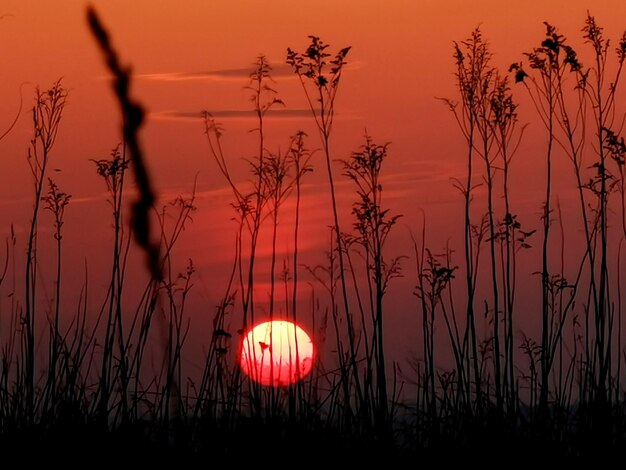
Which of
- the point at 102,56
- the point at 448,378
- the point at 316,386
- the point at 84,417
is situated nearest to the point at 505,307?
the point at 448,378

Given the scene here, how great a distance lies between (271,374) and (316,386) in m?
0.28

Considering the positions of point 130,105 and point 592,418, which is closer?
point 130,105

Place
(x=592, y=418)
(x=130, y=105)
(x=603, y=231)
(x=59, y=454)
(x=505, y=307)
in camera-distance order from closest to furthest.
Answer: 1. (x=130, y=105)
2. (x=59, y=454)
3. (x=592, y=418)
4. (x=603, y=231)
5. (x=505, y=307)

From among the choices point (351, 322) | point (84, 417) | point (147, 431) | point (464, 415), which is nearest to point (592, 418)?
point (464, 415)

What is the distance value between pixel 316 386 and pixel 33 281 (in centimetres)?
116

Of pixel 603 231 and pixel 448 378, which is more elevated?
pixel 603 231

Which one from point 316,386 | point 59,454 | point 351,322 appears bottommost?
point 59,454

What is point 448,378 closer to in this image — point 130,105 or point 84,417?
point 84,417

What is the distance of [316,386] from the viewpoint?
317cm

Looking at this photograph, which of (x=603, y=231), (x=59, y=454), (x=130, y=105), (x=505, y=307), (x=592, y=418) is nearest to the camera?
(x=130, y=105)

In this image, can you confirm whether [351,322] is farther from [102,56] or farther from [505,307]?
[102,56]

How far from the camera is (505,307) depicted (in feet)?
10.9

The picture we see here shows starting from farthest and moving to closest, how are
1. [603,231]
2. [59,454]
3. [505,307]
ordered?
[505,307] → [603,231] → [59,454]

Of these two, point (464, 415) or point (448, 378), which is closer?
point (464, 415)
